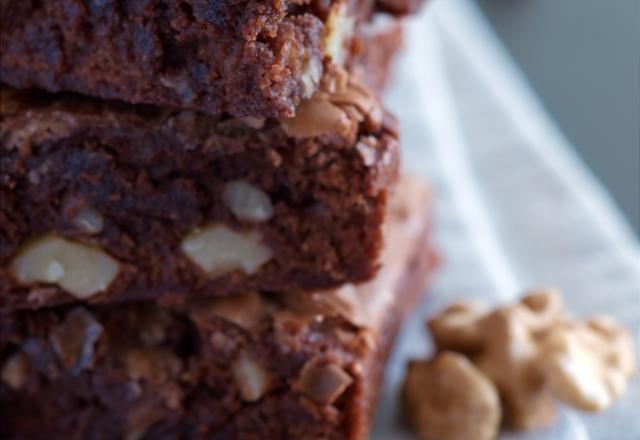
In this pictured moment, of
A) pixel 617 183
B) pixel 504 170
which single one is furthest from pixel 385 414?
pixel 617 183

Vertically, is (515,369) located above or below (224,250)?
below

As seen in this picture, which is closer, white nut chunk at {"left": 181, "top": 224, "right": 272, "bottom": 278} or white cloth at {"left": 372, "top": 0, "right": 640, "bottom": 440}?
white nut chunk at {"left": 181, "top": 224, "right": 272, "bottom": 278}

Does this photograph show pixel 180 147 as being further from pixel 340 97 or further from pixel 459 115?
pixel 459 115

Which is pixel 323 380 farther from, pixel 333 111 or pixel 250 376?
pixel 333 111

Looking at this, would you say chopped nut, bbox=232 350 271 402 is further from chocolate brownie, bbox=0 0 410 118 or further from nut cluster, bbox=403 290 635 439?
chocolate brownie, bbox=0 0 410 118

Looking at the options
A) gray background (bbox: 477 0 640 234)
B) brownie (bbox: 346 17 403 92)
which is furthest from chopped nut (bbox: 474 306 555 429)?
gray background (bbox: 477 0 640 234)

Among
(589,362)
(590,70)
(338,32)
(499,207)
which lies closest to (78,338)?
(338,32)

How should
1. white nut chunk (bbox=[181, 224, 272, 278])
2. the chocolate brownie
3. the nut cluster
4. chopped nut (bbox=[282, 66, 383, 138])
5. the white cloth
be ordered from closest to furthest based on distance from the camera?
the chocolate brownie → chopped nut (bbox=[282, 66, 383, 138]) → white nut chunk (bbox=[181, 224, 272, 278]) → the nut cluster → the white cloth
